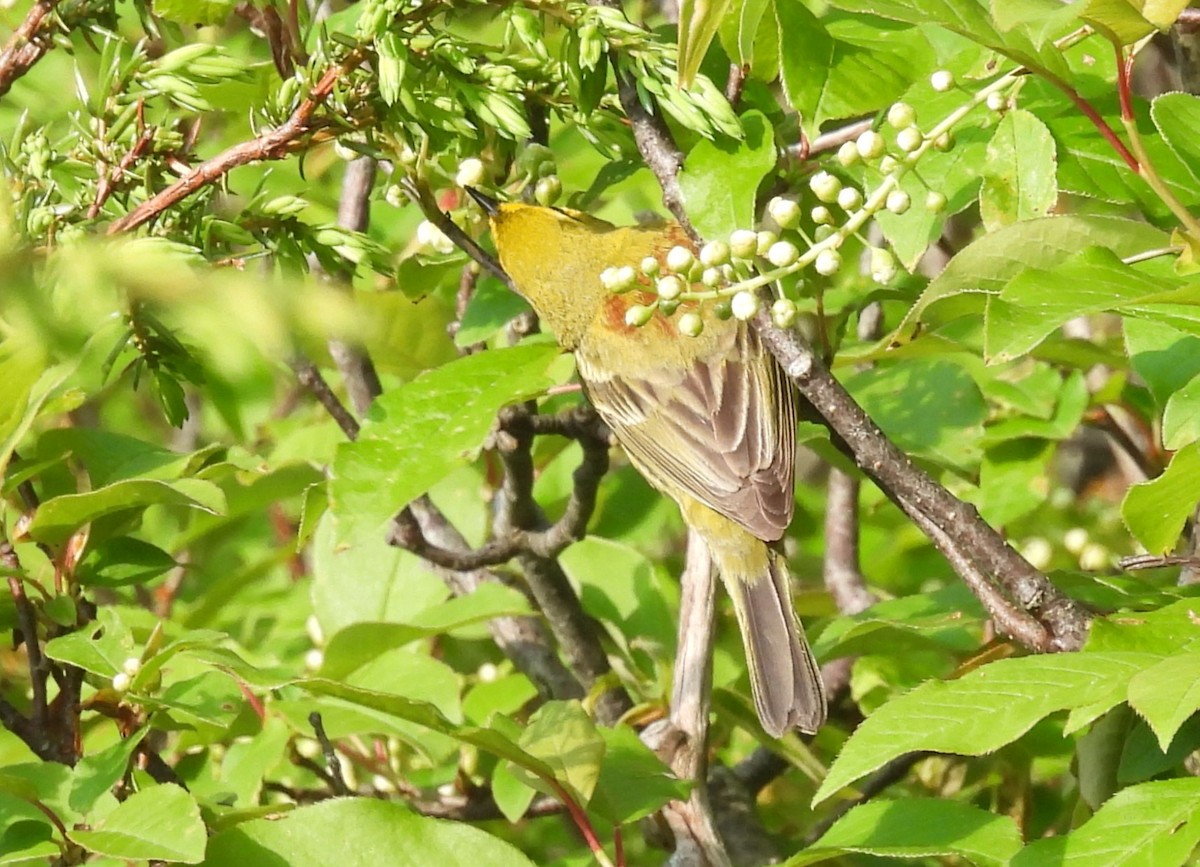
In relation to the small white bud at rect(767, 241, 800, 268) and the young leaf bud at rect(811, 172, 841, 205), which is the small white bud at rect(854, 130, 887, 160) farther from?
Result: the small white bud at rect(767, 241, 800, 268)

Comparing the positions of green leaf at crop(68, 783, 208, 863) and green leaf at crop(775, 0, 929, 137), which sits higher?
green leaf at crop(775, 0, 929, 137)

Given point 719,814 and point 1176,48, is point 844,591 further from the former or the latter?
point 1176,48

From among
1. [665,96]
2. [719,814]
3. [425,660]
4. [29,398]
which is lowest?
[719,814]

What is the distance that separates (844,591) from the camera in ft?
12.4

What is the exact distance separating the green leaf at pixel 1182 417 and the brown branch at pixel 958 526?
26 cm

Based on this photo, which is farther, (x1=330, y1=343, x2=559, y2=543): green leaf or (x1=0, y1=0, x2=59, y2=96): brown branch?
(x1=330, y1=343, x2=559, y2=543): green leaf

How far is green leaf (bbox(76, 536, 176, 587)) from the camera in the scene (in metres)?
2.61

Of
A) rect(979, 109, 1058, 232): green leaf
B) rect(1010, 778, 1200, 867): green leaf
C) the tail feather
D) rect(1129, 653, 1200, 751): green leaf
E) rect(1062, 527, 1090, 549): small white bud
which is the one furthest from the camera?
rect(1062, 527, 1090, 549): small white bud

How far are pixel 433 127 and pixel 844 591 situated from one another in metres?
2.18

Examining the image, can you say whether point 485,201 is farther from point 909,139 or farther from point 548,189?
point 909,139

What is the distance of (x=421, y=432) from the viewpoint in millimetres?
2365

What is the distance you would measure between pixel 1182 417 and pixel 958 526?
0.35 m

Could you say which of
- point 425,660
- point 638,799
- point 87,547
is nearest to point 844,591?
point 425,660

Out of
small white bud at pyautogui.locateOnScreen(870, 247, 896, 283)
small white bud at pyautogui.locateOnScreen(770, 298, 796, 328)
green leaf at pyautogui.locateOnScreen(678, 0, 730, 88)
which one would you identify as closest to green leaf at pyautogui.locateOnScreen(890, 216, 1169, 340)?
small white bud at pyautogui.locateOnScreen(870, 247, 896, 283)
